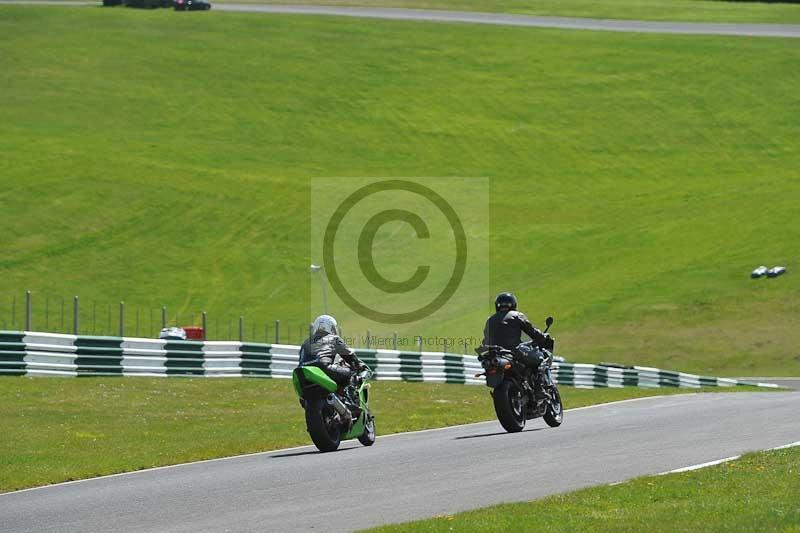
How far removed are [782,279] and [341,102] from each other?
108 ft

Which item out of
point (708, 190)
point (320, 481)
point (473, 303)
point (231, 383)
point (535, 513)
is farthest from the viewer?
point (708, 190)

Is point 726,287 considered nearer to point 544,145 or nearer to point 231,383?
point 544,145

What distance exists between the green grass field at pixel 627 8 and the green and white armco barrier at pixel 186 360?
228ft

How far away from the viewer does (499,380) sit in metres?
19.1

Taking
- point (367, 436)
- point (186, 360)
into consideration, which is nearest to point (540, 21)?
point (186, 360)

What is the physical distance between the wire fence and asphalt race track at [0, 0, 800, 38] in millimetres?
48896

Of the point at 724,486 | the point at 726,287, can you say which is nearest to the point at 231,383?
the point at 724,486

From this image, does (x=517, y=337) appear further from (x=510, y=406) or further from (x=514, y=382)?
(x=510, y=406)

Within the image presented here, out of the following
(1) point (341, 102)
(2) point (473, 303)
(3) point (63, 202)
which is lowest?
(2) point (473, 303)

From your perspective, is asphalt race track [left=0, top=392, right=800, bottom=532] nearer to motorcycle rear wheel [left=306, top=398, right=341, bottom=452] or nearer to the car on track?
motorcycle rear wheel [left=306, top=398, right=341, bottom=452]

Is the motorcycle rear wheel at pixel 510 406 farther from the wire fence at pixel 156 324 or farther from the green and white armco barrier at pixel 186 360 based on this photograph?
the wire fence at pixel 156 324

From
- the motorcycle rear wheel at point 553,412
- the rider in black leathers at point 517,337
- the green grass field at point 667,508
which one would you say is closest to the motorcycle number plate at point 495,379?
the rider in black leathers at point 517,337

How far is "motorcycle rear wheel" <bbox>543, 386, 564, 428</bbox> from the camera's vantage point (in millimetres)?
20297

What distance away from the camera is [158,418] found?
2300 centimetres
